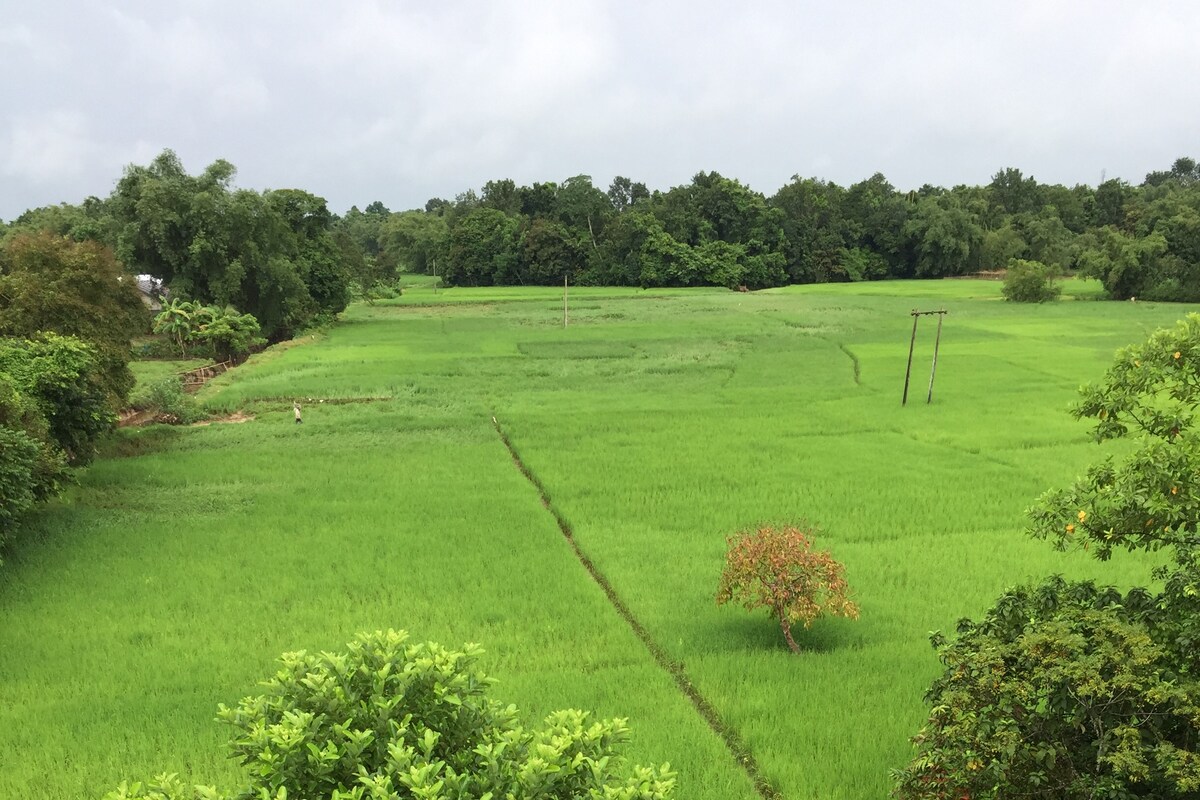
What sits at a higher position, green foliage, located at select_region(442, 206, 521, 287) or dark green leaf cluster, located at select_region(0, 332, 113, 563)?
green foliage, located at select_region(442, 206, 521, 287)

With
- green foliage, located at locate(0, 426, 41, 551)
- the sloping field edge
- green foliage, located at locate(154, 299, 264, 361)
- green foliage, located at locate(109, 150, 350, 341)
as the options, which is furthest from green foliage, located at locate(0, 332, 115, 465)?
green foliage, located at locate(109, 150, 350, 341)

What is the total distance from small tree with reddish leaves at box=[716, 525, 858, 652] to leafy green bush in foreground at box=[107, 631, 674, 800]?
4941 millimetres

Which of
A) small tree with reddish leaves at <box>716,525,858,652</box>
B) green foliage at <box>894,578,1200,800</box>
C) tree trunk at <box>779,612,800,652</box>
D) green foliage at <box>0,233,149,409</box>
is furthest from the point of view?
green foliage at <box>0,233,149,409</box>

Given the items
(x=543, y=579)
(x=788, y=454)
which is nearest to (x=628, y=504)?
(x=543, y=579)

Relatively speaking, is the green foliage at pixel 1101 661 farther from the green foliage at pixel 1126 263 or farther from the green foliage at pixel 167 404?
the green foliage at pixel 1126 263

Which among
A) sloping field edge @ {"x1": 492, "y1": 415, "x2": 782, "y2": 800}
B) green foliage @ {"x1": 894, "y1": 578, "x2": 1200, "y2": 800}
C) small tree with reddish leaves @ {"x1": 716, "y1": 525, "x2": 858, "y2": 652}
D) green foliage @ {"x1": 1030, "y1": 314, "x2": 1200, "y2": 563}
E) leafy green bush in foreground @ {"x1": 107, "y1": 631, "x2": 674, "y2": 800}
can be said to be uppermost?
green foliage @ {"x1": 1030, "y1": 314, "x2": 1200, "y2": 563}

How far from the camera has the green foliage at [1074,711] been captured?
13.9ft

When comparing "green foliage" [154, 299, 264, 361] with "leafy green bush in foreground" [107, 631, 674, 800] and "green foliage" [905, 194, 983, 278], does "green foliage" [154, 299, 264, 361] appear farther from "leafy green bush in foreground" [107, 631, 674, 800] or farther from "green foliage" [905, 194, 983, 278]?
"green foliage" [905, 194, 983, 278]

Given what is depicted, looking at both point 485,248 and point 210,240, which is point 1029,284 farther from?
point 210,240

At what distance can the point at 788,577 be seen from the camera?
835 cm

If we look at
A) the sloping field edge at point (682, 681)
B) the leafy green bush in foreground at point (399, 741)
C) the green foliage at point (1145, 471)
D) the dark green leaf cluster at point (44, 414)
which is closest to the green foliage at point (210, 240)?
the dark green leaf cluster at point (44, 414)

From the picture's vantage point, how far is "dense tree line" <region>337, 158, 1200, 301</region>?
77.2 metres

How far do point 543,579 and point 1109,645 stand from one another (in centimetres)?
742

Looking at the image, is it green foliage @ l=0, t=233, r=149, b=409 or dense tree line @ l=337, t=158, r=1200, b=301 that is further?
dense tree line @ l=337, t=158, r=1200, b=301
